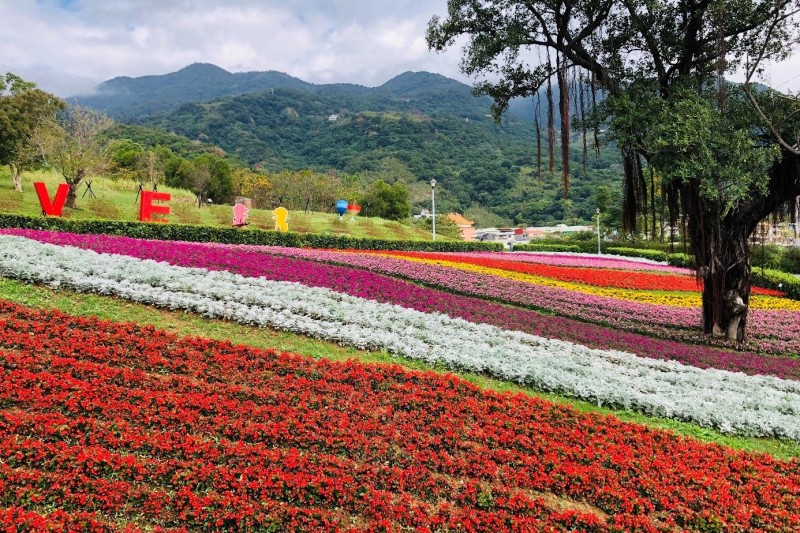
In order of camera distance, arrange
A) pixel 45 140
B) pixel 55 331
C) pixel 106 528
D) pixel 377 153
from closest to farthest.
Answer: pixel 106 528 → pixel 55 331 → pixel 45 140 → pixel 377 153

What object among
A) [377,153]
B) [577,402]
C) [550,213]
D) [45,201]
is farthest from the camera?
[377,153]

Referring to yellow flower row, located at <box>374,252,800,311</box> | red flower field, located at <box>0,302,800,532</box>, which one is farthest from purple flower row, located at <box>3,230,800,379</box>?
yellow flower row, located at <box>374,252,800,311</box>

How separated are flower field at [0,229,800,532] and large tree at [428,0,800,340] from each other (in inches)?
114

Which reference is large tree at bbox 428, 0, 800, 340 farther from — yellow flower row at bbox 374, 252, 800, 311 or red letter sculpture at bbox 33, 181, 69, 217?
red letter sculpture at bbox 33, 181, 69, 217

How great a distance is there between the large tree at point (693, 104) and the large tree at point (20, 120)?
26149 millimetres

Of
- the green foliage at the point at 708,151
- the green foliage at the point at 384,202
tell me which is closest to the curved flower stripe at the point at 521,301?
the green foliage at the point at 708,151

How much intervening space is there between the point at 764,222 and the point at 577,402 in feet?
25.3

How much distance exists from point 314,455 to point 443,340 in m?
4.58

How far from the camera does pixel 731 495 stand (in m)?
5.36

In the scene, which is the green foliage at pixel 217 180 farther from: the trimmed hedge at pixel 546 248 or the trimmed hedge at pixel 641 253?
the trimmed hedge at pixel 641 253

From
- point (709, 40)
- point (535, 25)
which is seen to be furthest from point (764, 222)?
point (535, 25)

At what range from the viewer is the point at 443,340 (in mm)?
9367

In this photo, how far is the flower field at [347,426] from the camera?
4.51m

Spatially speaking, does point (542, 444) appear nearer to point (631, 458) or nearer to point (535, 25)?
point (631, 458)
